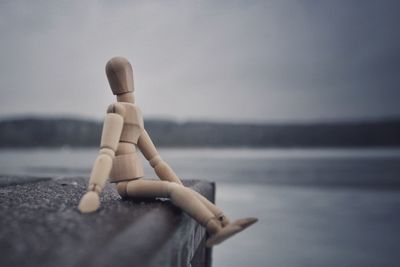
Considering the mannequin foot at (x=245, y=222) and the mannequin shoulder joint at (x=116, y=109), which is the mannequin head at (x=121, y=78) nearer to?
the mannequin shoulder joint at (x=116, y=109)

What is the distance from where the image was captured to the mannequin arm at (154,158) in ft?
6.02

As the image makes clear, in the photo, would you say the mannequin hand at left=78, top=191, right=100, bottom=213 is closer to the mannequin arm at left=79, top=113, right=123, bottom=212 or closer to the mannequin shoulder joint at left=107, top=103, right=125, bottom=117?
the mannequin arm at left=79, top=113, right=123, bottom=212

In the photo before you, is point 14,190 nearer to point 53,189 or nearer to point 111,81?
point 53,189

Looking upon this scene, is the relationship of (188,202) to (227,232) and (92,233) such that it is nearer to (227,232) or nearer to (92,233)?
(227,232)

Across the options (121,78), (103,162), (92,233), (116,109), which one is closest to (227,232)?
(92,233)

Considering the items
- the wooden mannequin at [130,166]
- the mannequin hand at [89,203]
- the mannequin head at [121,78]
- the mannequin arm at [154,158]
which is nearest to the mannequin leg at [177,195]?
the wooden mannequin at [130,166]

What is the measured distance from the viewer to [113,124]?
1598 millimetres

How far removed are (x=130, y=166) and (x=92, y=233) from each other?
56 centimetres

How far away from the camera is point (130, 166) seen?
66.9 inches

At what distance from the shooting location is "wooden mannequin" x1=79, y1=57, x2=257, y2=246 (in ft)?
4.76

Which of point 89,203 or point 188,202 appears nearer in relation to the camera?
point 89,203

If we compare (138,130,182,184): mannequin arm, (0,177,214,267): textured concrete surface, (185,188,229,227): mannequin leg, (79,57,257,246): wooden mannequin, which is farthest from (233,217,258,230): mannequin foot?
(138,130,182,184): mannequin arm

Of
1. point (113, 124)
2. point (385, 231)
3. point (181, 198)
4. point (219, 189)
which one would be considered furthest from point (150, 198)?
point (219, 189)

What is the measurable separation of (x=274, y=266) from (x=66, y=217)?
4.33 m
